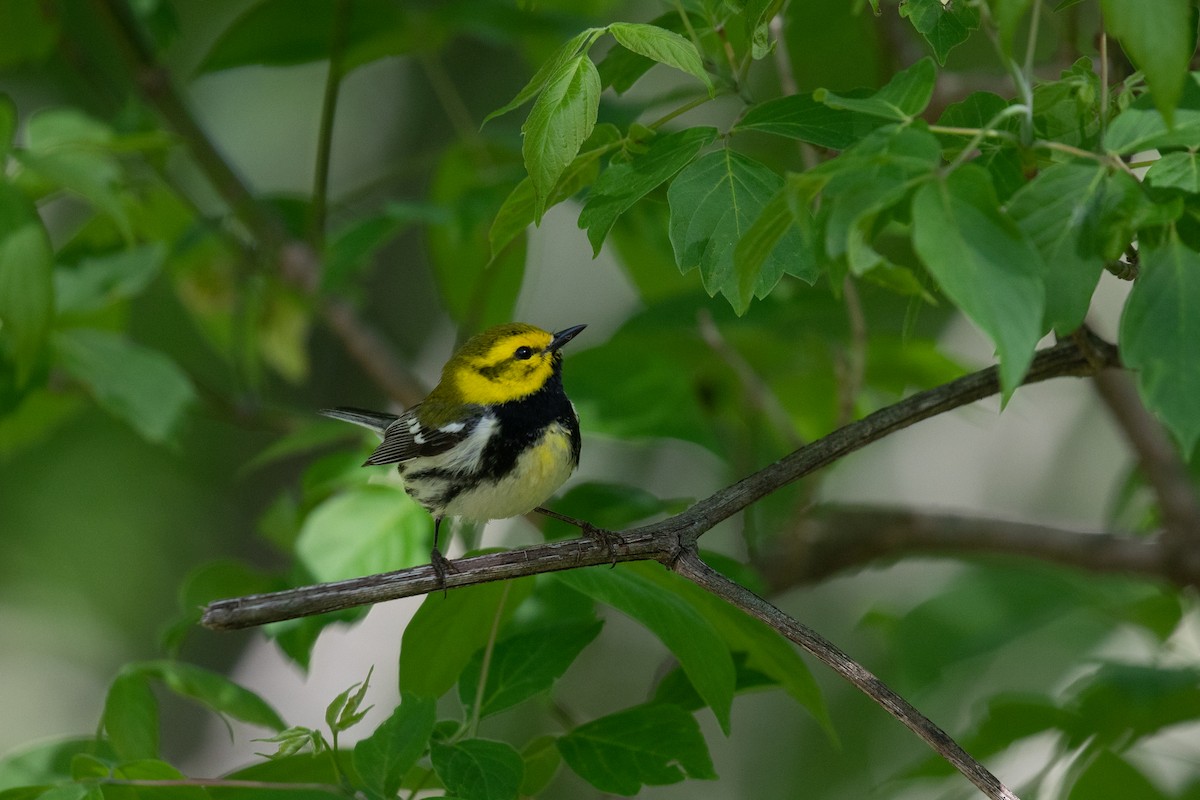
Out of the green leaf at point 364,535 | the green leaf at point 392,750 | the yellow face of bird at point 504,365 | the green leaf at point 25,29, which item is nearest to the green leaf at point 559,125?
the green leaf at point 392,750

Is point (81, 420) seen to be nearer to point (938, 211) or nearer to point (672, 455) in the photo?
point (672, 455)

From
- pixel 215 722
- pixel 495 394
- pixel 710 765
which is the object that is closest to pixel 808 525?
pixel 495 394

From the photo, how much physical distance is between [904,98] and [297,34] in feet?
6.59

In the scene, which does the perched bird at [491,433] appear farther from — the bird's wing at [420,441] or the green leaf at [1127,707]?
the green leaf at [1127,707]

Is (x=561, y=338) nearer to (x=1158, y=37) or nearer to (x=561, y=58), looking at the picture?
(x=561, y=58)

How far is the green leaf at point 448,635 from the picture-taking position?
5.47 ft

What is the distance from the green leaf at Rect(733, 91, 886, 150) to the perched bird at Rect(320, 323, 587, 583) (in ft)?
3.26

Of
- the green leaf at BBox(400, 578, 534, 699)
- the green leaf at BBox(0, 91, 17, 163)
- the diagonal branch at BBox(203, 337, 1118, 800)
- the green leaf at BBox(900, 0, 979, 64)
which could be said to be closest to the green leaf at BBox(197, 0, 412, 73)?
the green leaf at BBox(0, 91, 17, 163)

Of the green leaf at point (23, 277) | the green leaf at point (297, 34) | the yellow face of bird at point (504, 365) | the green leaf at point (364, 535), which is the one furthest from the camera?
the green leaf at point (297, 34)

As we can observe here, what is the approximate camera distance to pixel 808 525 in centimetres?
274

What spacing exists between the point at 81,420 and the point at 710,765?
4.76 m

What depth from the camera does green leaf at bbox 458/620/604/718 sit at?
Answer: 63.7 inches

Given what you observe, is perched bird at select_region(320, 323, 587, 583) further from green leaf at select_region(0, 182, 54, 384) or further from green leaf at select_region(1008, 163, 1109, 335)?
green leaf at select_region(1008, 163, 1109, 335)

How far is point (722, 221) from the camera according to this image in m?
1.30
